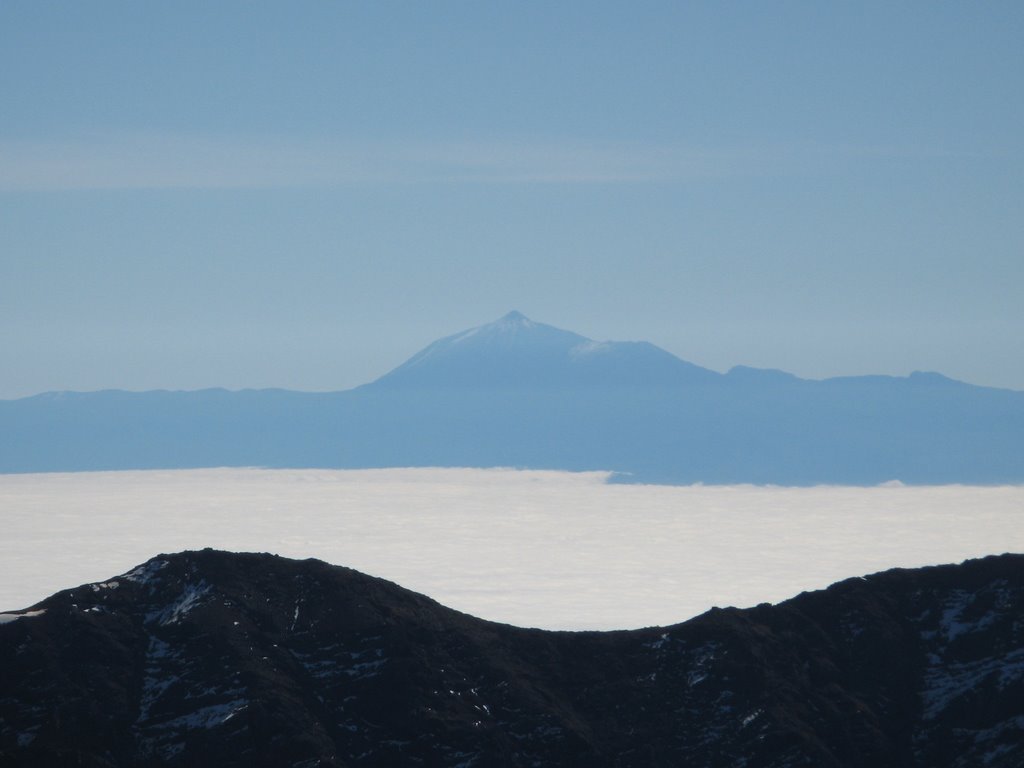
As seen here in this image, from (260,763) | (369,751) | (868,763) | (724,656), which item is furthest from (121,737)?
(868,763)

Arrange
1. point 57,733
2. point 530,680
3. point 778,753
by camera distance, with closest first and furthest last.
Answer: point 57,733 → point 778,753 → point 530,680

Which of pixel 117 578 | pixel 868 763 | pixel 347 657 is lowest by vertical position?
pixel 868 763

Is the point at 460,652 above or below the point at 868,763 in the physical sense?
above

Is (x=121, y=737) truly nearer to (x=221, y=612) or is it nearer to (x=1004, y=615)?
(x=221, y=612)

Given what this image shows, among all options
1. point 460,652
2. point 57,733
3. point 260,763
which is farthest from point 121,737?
point 460,652

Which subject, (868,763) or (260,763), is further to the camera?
(868,763)

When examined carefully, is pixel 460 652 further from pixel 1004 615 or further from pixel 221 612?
pixel 1004 615

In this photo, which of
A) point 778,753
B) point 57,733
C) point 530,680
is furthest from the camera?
point 530,680
